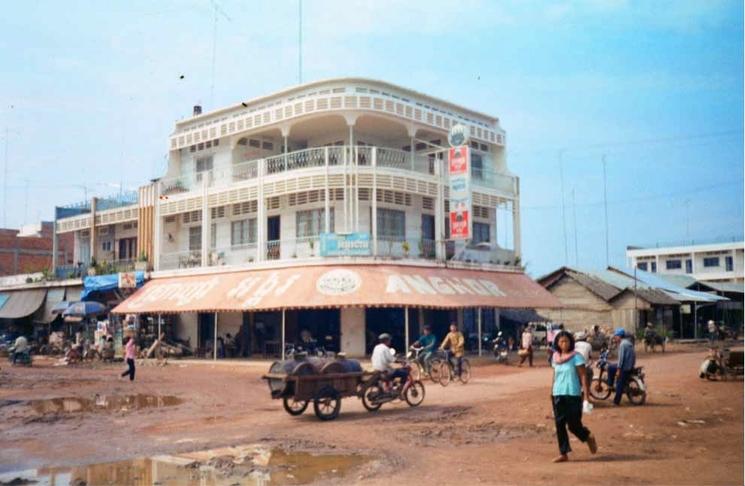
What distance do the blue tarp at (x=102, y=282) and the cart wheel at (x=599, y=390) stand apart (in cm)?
2305

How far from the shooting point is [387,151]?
29.4 m

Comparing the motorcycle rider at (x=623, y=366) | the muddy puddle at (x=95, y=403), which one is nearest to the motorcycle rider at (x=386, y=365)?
the motorcycle rider at (x=623, y=366)

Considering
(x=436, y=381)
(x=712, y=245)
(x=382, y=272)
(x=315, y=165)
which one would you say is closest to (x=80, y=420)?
(x=436, y=381)

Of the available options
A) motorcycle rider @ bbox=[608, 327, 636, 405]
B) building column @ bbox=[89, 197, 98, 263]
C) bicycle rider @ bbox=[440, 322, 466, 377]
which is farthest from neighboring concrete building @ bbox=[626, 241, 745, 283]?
motorcycle rider @ bbox=[608, 327, 636, 405]

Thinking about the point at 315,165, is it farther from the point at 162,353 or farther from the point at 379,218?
the point at 162,353

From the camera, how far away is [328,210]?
26.4 metres

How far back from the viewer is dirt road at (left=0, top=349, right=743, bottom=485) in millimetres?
8141

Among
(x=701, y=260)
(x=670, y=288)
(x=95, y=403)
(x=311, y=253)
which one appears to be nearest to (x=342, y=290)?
(x=311, y=253)

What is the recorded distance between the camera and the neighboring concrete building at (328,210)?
86.5 feet

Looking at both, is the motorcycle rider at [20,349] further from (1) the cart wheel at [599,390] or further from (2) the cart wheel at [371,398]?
(1) the cart wheel at [599,390]

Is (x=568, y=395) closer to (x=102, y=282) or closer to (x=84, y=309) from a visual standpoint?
(x=84, y=309)

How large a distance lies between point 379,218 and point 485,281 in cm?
487

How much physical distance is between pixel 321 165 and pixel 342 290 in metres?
5.85

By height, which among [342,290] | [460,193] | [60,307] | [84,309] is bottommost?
[84,309]
